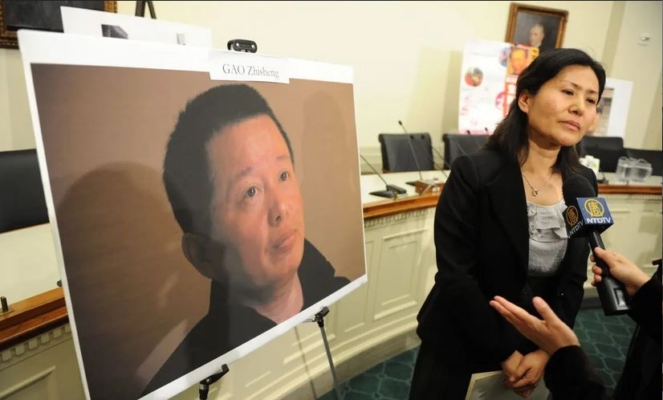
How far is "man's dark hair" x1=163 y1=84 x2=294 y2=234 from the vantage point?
2.84 ft

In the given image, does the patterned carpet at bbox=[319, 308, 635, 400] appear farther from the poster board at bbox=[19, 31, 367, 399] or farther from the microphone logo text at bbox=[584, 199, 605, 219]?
the microphone logo text at bbox=[584, 199, 605, 219]

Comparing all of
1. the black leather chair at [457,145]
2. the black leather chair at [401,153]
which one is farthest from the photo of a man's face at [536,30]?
the black leather chair at [401,153]

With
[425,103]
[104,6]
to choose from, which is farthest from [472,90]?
[104,6]

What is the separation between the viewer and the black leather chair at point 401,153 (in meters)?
3.24

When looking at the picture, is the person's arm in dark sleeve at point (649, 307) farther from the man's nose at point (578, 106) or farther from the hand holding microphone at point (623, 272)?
the man's nose at point (578, 106)

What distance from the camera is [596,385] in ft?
2.90

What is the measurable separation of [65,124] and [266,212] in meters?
0.48

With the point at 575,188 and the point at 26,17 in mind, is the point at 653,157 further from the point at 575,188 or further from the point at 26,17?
the point at 26,17

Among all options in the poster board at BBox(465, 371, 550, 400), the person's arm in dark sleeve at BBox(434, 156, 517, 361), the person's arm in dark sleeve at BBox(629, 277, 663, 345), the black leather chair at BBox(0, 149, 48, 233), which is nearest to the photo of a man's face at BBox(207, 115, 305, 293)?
the person's arm in dark sleeve at BBox(434, 156, 517, 361)

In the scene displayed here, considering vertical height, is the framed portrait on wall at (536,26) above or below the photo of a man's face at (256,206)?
above

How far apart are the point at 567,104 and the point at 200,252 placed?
3.37ft

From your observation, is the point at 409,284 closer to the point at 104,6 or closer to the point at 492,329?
the point at 492,329

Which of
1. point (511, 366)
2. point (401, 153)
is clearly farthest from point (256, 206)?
point (401, 153)

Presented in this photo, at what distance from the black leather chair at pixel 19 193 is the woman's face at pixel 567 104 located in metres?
1.84
